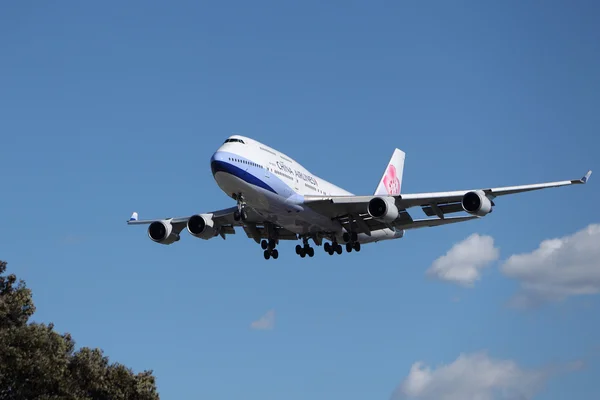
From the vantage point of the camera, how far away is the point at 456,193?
52.5 metres

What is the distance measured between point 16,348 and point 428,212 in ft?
86.3

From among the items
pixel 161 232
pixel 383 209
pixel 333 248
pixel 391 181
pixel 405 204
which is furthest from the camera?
pixel 391 181

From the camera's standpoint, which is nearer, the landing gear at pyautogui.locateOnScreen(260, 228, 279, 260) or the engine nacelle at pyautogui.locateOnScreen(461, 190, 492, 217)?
the engine nacelle at pyautogui.locateOnScreen(461, 190, 492, 217)

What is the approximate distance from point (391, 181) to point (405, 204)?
18.0 m

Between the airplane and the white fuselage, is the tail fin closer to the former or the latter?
the airplane

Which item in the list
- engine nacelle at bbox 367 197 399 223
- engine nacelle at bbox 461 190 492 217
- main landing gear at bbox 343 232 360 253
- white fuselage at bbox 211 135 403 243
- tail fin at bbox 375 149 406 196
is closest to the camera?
white fuselage at bbox 211 135 403 243

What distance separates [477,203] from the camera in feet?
168

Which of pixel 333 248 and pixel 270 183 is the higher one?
pixel 333 248

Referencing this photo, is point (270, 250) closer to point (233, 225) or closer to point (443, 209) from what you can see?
point (233, 225)

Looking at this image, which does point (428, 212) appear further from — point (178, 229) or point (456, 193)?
point (178, 229)

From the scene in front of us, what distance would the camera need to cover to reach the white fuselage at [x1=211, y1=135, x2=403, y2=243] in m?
50.3

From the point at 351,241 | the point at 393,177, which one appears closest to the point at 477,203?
the point at 351,241

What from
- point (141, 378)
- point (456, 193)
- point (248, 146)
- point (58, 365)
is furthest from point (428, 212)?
point (58, 365)

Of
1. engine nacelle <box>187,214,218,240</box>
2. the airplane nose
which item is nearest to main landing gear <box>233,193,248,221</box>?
the airplane nose
